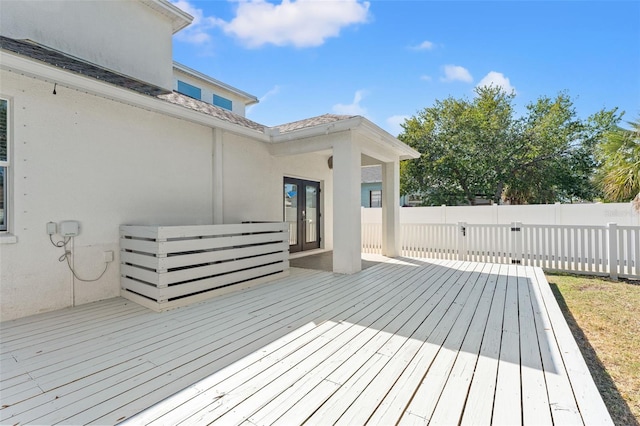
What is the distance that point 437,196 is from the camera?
15.5 meters

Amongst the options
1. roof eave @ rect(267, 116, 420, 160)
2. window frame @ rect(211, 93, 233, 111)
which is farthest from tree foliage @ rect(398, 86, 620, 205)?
window frame @ rect(211, 93, 233, 111)

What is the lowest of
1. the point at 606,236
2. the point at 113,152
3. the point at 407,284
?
the point at 407,284

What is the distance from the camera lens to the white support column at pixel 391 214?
797 cm

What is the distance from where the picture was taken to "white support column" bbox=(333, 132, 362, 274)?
5.79 metres

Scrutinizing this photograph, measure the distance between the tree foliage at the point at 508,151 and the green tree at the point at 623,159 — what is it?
781cm

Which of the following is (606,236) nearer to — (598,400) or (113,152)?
(598,400)

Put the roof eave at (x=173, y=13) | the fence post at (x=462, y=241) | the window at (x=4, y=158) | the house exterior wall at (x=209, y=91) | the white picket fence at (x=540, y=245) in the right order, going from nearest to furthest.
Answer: the window at (x=4, y=158) < the white picket fence at (x=540, y=245) < the roof eave at (x=173, y=13) < the fence post at (x=462, y=241) < the house exterior wall at (x=209, y=91)

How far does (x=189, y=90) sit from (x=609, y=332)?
12.6 metres

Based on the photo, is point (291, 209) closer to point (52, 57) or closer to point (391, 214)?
point (391, 214)

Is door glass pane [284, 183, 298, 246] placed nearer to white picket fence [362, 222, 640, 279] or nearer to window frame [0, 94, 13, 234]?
white picket fence [362, 222, 640, 279]

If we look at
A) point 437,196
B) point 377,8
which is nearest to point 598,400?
point 377,8

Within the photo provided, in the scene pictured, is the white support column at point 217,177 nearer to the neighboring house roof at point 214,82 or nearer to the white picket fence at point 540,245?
the white picket fence at point 540,245

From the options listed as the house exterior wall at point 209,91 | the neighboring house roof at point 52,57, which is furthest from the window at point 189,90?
the neighboring house roof at point 52,57

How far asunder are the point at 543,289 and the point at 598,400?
11.1ft
